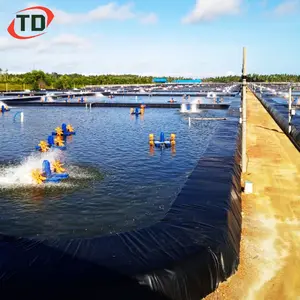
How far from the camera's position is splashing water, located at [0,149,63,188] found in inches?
651

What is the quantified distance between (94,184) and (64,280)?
32.0 ft

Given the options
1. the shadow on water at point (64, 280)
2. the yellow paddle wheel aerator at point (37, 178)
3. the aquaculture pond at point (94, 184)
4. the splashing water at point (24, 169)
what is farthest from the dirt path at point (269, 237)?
the splashing water at point (24, 169)

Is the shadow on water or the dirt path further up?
the shadow on water

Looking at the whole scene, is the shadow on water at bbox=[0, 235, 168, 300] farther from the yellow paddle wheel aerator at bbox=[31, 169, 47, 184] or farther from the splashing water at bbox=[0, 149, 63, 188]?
the splashing water at bbox=[0, 149, 63, 188]

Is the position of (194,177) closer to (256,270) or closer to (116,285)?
(256,270)

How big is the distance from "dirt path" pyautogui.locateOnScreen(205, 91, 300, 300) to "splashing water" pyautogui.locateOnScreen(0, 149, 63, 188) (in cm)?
1023

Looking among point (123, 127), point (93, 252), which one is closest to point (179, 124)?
point (123, 127)

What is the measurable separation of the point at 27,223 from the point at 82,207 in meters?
2.14

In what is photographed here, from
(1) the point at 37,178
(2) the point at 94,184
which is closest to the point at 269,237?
(2) the point at 94,184

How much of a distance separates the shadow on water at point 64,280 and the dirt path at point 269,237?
6.89 ft

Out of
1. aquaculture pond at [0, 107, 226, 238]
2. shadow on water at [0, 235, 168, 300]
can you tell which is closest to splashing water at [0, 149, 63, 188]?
aquaculture pond at [0, 107, 226, 238]

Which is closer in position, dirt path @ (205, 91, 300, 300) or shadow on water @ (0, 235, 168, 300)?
shadow on water @ (0, 235, 168, 300)

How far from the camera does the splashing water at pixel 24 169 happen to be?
54.2 feet

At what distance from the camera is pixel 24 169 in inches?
728
